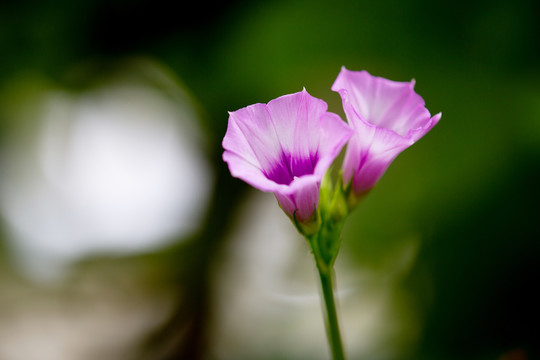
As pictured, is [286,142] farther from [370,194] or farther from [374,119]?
[370,194]

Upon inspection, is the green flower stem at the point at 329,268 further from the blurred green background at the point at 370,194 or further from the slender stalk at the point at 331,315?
the blurred green background at the point at 370,194

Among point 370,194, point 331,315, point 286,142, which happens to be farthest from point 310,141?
point 370,194

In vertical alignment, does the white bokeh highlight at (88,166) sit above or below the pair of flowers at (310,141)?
below

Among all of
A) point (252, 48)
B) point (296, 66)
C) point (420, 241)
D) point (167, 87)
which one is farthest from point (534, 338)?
point (167, 87)

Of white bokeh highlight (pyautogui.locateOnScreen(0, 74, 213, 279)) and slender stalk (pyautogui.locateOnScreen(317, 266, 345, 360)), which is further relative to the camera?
white bokeh highlight (pyautogui.locateOnScreen(0, 74, 213, 279))

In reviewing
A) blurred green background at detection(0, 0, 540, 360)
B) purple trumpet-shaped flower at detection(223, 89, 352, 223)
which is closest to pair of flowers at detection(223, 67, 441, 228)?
purple trumpet-shaped flower at detection(223, 89, 352, 223)

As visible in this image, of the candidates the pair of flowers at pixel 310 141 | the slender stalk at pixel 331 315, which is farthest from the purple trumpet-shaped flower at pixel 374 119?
the slender stalk at pixel 331 315

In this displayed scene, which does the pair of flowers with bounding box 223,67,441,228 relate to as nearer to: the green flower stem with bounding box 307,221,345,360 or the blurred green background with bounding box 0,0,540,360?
the green flower stem with bounding box 307,221,345,360
